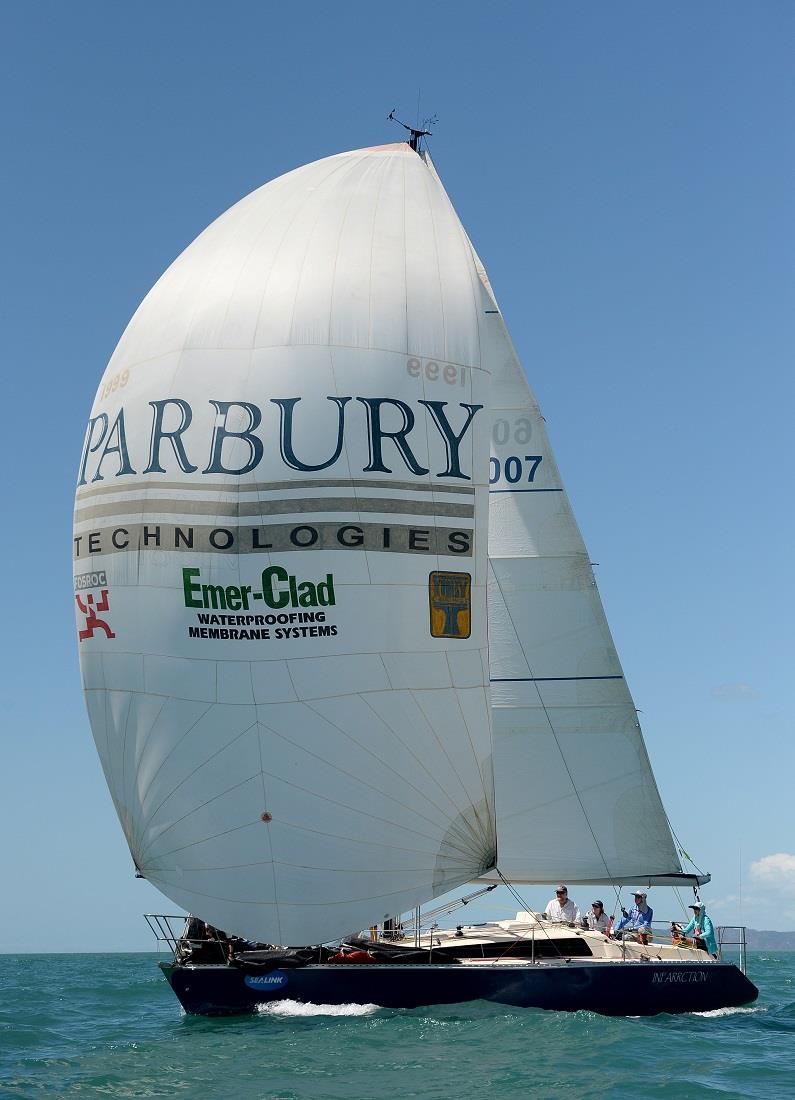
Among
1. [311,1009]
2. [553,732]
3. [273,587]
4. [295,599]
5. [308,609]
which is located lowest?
[311,1009]

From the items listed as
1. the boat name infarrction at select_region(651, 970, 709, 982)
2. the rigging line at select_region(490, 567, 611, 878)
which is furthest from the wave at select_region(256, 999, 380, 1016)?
the rigging line at select_region(490, 567, 611, 878)

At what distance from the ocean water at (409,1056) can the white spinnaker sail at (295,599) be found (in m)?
1.37

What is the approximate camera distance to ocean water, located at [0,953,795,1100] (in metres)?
12.1

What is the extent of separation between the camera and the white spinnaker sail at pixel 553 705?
57.8 feet

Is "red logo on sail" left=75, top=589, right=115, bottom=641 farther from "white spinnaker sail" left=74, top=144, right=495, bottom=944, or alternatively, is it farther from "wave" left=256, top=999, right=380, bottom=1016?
"wave" left=256, top=999, right=380, bottom=1016

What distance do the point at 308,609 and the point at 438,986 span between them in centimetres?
473

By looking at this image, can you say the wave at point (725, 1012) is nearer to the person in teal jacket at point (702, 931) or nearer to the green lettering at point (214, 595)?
the person in teal jacket at point (702, 931)

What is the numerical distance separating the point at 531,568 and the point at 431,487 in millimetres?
3343

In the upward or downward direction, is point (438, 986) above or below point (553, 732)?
below

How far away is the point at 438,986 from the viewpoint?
15.5m

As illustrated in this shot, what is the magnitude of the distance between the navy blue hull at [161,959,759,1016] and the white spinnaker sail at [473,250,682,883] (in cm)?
193

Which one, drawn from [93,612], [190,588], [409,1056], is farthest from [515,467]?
[409,1056]

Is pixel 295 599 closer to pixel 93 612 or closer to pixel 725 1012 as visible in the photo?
pixel 93 612

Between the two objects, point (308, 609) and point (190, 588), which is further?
point (190, 588)
